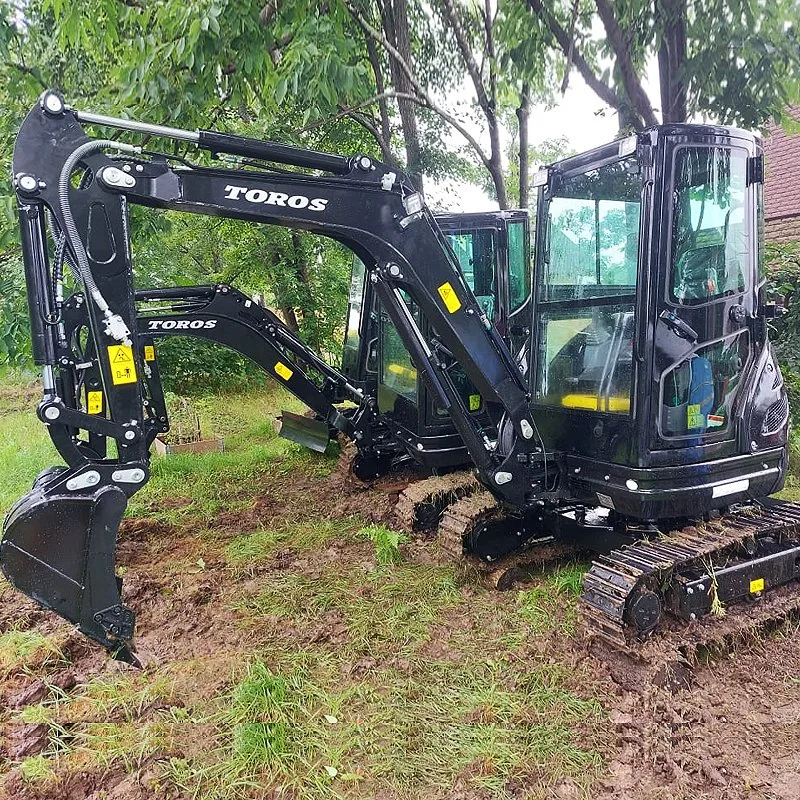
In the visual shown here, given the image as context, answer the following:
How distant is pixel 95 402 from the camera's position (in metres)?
3.14

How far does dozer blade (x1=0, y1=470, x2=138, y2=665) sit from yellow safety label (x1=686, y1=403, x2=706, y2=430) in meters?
2.98

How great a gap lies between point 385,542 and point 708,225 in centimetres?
318

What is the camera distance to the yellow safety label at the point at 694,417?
3.61m

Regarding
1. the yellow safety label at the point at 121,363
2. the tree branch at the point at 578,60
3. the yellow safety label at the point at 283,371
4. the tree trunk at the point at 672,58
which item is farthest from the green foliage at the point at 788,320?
the yellow safety label at the point at 121,363

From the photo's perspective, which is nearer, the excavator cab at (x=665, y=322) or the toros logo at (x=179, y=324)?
the excavator cab at (x=665, y=322)

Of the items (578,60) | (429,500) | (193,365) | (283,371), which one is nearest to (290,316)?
(193,365)

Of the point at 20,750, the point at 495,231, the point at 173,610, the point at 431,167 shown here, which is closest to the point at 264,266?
the point at 431,167

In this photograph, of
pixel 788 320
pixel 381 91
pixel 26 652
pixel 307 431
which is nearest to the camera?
pixel 26 652

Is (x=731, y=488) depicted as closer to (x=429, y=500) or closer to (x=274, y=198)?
(x=429, y=500)

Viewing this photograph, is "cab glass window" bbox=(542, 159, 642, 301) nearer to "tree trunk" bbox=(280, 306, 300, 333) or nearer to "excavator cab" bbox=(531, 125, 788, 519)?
"excavator cab" bbox=(531, 125, 788, 519)

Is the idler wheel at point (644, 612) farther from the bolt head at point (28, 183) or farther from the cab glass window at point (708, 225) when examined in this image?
the bolt head at point (28, 183)

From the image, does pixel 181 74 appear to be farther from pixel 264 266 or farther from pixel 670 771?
pixel 264 266

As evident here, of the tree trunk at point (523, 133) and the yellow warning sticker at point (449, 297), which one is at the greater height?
the tree trunk at point (523, 133)

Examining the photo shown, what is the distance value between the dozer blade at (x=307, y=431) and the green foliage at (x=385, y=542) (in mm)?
2297
